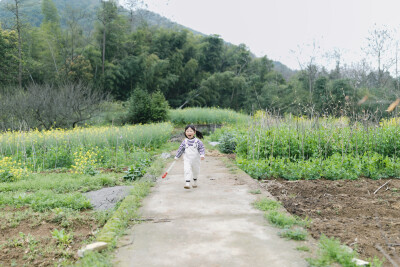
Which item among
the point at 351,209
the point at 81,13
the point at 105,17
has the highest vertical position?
the point at 81,13

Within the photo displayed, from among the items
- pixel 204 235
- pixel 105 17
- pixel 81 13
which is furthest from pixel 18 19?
pixel 204 235

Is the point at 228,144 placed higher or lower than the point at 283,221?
higher

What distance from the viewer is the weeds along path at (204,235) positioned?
2732 millimetres

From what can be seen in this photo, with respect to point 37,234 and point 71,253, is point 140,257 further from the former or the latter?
point 37,234

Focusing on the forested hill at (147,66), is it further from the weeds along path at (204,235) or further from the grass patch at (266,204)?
the grass patch at (266,204)

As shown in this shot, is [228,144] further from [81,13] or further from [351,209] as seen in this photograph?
[81,13]

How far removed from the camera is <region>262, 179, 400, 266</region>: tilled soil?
10.2 feet

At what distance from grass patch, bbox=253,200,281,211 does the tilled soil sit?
0.18 meters

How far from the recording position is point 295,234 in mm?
3152

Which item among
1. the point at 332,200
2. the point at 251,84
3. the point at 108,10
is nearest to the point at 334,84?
the point at 251,84

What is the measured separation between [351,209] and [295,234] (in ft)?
5.12

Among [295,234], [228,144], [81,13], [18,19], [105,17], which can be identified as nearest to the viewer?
[295,234]

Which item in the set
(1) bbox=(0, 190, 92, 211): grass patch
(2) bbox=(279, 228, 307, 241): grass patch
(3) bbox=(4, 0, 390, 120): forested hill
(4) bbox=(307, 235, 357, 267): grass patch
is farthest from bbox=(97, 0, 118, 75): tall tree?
(4) bbox=(307, 235, 357, 267): grass patch

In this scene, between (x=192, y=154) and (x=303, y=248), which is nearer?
(x=303, y=248)
